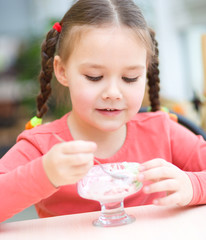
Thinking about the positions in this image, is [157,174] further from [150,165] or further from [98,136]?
[98,136]

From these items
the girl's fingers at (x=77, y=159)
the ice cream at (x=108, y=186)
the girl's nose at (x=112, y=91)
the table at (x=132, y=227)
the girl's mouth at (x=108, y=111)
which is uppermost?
the girl's nose at (x=112, y=91)

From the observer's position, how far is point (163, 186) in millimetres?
741

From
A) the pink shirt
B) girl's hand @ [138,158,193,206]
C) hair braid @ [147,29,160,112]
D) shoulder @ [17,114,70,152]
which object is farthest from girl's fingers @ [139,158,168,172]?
hair braid @ [147,29,160,112]

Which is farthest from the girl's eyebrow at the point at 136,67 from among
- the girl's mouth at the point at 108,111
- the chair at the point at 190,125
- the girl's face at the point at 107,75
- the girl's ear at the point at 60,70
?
the chair at the point at 190,125

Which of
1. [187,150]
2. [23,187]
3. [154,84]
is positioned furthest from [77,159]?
[154,84]

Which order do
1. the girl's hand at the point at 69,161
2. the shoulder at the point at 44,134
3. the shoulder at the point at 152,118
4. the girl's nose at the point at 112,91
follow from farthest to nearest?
the shoulder at the point at 152,118, the shoulder at the point at 44,134, the girl's nose at the point at 112,91, the girl's hand at the point at 69,161

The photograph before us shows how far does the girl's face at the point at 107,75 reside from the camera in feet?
2.83

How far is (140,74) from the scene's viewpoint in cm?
93

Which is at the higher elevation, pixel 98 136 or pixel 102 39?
pixel 102 39

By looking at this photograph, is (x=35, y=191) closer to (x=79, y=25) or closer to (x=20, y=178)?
(x=20, y=178)

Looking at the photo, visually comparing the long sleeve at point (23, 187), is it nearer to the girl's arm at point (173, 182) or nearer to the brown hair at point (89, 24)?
the girl's arm at point (173, 182)

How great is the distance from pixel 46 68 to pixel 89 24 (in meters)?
0.25

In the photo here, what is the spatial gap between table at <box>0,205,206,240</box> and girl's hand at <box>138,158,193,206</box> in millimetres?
30

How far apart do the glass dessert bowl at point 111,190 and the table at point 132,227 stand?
0.02 meters
